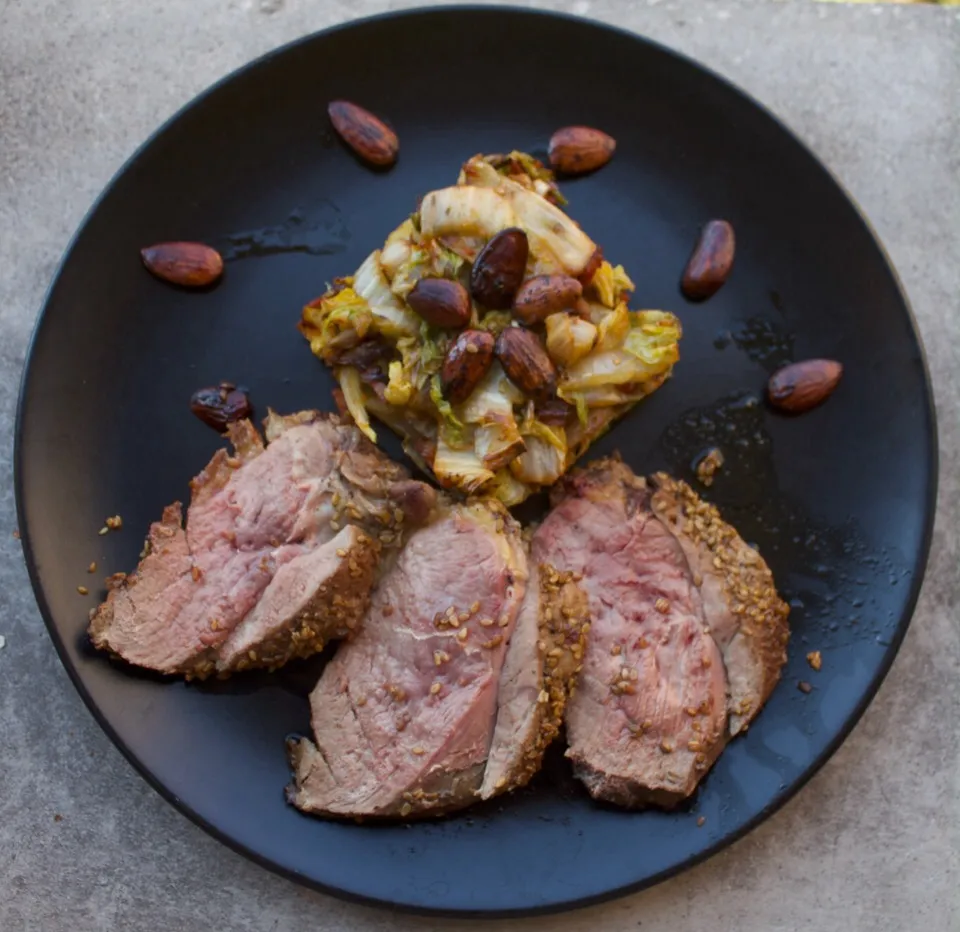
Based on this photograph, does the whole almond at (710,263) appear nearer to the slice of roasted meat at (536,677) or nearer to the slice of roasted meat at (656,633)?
the slice of roasted meat at (656,633)

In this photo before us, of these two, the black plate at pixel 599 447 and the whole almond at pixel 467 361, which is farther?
the black plate at pixel 599 447

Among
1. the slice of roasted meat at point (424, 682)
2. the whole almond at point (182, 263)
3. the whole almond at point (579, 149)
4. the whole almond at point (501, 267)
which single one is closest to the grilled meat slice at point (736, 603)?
the slice of roasted meat at point (424, 682)

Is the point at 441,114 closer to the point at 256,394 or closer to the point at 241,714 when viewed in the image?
the point at 256,394

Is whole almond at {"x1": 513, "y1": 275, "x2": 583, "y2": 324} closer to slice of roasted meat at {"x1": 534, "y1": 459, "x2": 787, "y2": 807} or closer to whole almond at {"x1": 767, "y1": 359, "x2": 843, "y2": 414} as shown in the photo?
slice of roasted meat at {"x1": 534, "y1": 459, "x2": 787, "y2": 807}

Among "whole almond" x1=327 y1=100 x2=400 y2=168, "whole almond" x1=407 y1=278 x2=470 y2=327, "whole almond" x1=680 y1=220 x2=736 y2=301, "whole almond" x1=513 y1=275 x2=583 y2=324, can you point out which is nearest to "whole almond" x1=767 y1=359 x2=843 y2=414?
"whole almond" x1=680 y1=220 x2=736 y2=301

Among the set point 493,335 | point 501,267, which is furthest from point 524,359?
point 501,267

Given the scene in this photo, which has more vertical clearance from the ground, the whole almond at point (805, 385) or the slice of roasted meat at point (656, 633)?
the whole almond at point (805, 385)
